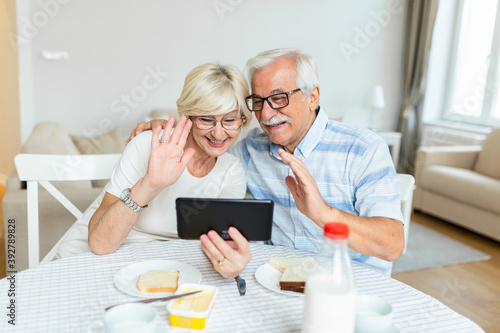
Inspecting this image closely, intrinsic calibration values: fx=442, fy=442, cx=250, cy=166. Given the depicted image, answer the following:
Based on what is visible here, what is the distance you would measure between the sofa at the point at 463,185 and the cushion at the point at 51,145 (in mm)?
2719

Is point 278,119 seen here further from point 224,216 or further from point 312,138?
point 224,216

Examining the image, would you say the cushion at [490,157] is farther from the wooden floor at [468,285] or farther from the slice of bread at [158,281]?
the slice of bread at [158,281]

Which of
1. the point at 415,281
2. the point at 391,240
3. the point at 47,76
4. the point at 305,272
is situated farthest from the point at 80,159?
the point at 47,76

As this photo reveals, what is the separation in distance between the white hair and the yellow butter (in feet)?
2.67

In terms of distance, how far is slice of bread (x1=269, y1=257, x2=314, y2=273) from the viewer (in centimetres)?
111

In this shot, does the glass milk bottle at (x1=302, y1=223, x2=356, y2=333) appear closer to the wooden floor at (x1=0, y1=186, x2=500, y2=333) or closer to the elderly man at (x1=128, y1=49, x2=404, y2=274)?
the elderly man at (x1=128, y1=49, x2=404, y2=274)

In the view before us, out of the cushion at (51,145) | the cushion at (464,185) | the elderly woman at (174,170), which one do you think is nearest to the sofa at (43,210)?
the cushion at (51,145)

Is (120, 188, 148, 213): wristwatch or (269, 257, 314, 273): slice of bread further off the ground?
(120, 188, 148, 213): wristwatch

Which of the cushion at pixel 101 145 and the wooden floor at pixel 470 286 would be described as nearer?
the wooden floor at pixel 470 286

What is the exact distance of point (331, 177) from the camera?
4.73ft

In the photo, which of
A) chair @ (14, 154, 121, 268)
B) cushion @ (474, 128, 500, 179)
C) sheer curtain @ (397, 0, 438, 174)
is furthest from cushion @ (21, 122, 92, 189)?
sheer curtain @ (397, 0, 438, 174)

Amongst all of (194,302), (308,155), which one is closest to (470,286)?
(308,155)

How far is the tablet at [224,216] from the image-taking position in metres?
1.02

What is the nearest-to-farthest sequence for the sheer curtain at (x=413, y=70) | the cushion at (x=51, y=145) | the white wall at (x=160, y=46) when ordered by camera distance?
the cushion at (x=51, y=145), the white wall at (x=160, y=46), the sheer curtain at (x=413, y=70)
